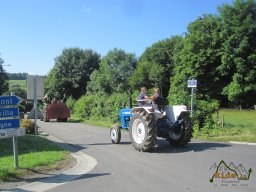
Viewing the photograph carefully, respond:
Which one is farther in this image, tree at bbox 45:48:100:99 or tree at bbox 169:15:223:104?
tree at bbox 45:48:100:99

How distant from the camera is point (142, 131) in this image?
44.5 ft

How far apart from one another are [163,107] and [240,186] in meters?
6.22

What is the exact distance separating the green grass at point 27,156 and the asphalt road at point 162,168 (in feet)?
4.10

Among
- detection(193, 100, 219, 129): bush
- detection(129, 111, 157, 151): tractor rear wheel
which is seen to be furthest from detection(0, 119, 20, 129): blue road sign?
detection(193, 100, 219, 129): bush

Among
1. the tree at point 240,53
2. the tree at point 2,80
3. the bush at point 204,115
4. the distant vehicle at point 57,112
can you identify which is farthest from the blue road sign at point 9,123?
the tree at point 2,80

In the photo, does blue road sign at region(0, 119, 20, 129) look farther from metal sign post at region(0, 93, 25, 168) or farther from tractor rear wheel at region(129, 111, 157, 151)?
tractor rear wheel at region(129, 111, 157, 151)

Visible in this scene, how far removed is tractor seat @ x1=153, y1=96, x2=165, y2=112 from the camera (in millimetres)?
13883

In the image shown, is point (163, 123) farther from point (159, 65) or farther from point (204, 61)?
point (159, 65)

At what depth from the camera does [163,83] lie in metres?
69.0

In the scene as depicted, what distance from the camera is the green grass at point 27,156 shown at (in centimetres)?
983

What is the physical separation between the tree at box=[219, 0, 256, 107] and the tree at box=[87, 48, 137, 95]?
22171 mm

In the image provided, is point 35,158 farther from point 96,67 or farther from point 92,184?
point 96,67

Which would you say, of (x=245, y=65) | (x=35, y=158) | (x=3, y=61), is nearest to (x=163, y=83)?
(x=245, y=65)

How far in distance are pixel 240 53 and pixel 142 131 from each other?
135 feet
